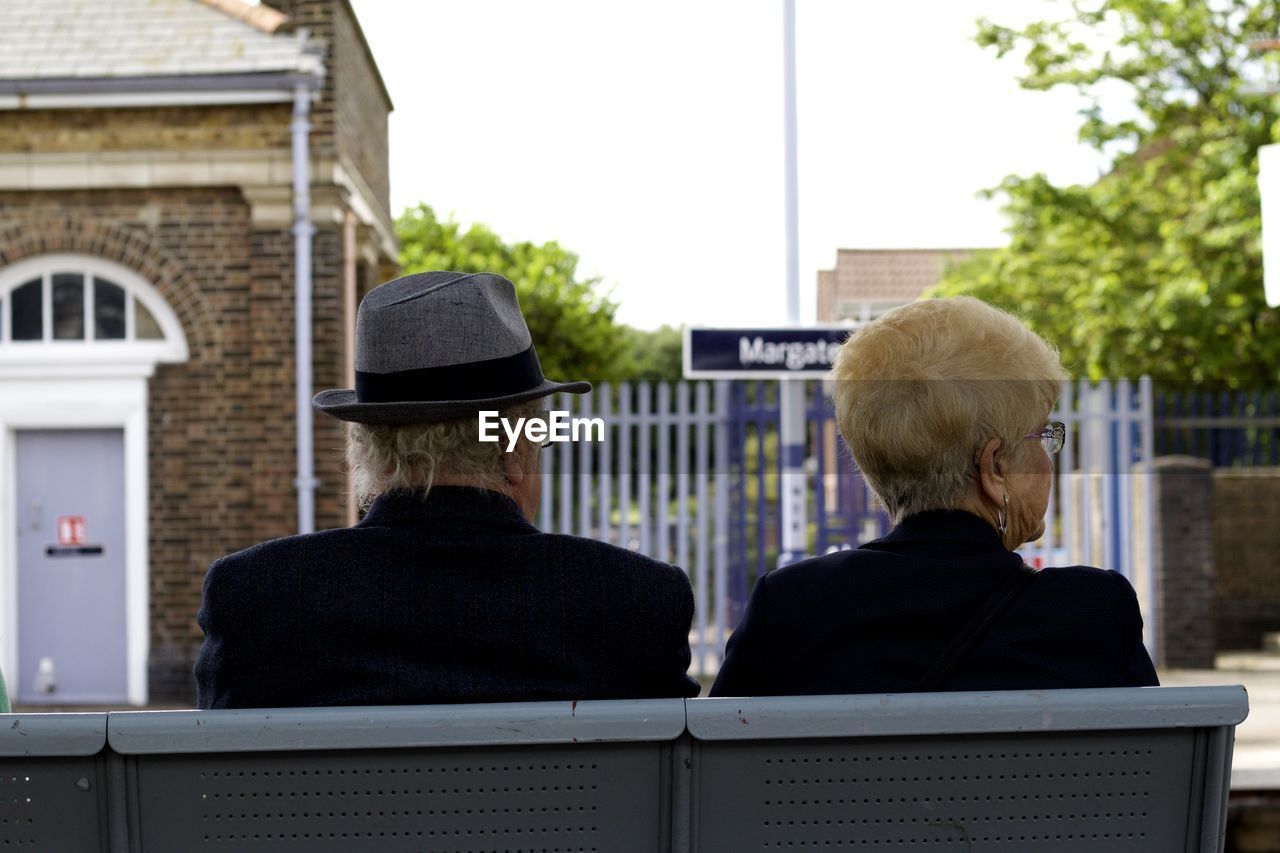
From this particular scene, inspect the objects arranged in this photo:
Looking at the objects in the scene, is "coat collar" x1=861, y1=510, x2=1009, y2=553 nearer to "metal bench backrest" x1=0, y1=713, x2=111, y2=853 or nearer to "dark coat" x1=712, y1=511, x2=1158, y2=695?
"dark coat" x1=712, y1=511, x2=1158, y2=695

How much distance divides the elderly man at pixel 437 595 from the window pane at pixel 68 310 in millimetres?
10337

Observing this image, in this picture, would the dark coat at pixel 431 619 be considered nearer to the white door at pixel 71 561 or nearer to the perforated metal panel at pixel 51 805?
the perforated metal panel at pixel 51 805

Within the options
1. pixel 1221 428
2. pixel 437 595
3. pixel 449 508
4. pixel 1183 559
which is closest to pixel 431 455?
pixel 449 508

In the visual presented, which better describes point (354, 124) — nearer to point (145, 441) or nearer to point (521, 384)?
point (145, 441)

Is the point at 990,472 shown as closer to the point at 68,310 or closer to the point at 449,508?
the point at 449,508

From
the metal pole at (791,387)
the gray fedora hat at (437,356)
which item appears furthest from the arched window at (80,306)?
the gray fedora hat at (437,356)

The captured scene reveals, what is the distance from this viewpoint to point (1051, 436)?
2.50 metres

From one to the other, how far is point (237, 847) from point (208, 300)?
1021 centimetres

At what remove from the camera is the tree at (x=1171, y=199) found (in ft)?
56.3

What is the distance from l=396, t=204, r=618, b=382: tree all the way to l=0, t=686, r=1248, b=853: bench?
27466 mm

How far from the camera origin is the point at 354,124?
13.0m

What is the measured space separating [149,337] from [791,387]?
5278 millimetres

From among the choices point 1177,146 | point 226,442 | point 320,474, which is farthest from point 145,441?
point 1177,146

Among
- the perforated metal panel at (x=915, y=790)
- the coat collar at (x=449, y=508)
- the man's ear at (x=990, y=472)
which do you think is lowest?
the perforated metal panel at (x=915, y=790)
